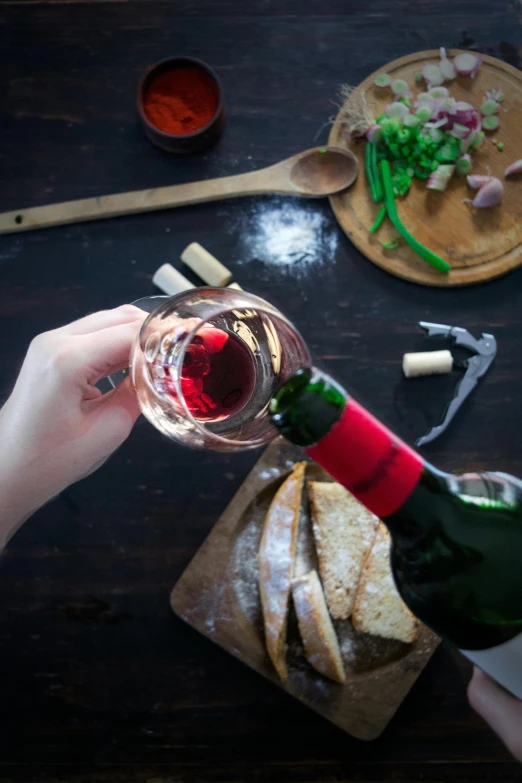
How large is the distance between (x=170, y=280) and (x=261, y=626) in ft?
2.67

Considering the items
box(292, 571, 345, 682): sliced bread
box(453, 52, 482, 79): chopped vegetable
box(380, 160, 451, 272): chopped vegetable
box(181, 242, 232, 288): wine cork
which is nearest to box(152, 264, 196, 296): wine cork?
box(181, 242, 232, 288): wine cork

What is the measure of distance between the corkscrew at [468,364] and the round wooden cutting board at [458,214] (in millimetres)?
122

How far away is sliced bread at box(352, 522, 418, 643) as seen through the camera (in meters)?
1.34

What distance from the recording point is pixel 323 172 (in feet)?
4.99

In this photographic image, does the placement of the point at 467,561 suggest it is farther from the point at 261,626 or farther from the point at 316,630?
the point at 261,626

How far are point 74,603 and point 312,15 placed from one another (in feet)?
5.08

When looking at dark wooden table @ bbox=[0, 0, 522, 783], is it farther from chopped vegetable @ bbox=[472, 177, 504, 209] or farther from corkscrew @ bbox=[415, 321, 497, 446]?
chopped vegetable @ bbox=[472, 177, 504, 209]

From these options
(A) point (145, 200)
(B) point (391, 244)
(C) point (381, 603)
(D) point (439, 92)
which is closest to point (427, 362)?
(B) point (391, 244)

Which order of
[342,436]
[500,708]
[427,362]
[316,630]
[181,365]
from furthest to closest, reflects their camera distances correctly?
[427,362] < [316,630] < [500,708] < [181,365] < [342,436]

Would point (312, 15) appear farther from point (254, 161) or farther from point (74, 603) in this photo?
point (74, 603)

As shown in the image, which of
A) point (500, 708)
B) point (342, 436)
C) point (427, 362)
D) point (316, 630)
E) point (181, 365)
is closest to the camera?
point (342, 436)

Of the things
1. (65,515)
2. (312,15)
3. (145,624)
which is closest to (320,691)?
(145,624)

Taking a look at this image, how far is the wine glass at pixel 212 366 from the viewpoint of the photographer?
2.92 feet

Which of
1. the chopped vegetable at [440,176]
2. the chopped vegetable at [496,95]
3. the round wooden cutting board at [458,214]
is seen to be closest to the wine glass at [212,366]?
the round wooden cutting board at [458,214]
